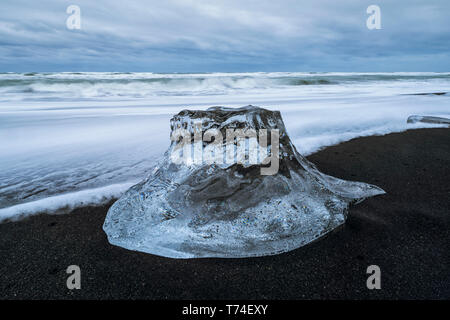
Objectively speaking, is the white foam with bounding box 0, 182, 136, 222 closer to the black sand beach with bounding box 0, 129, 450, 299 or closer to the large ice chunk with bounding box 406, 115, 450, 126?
the black sand beach with bounding box 0, 129, 450, 299

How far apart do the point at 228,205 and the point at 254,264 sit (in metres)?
0.41

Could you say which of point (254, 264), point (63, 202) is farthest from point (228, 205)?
point (63, 202)

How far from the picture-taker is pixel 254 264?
1.35m

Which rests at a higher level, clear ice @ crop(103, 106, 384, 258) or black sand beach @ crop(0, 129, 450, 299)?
clear ice @ crop(103, 106, 384, 258)

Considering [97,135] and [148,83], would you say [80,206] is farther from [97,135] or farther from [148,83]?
[148,83]

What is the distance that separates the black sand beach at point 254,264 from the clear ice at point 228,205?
0.25 feet

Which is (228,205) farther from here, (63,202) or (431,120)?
(431,120)

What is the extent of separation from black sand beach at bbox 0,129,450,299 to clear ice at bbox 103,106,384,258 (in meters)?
0.08

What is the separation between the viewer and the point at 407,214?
1.76 m

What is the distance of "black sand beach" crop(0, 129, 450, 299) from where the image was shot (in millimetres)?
1210

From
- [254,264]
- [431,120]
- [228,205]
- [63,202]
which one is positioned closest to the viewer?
[254,264]

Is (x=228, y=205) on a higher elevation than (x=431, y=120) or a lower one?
lower

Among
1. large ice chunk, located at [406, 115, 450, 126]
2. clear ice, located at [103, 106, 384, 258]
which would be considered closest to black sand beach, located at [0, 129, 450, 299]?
clear ice, located at [103, 106, 384, 258]
